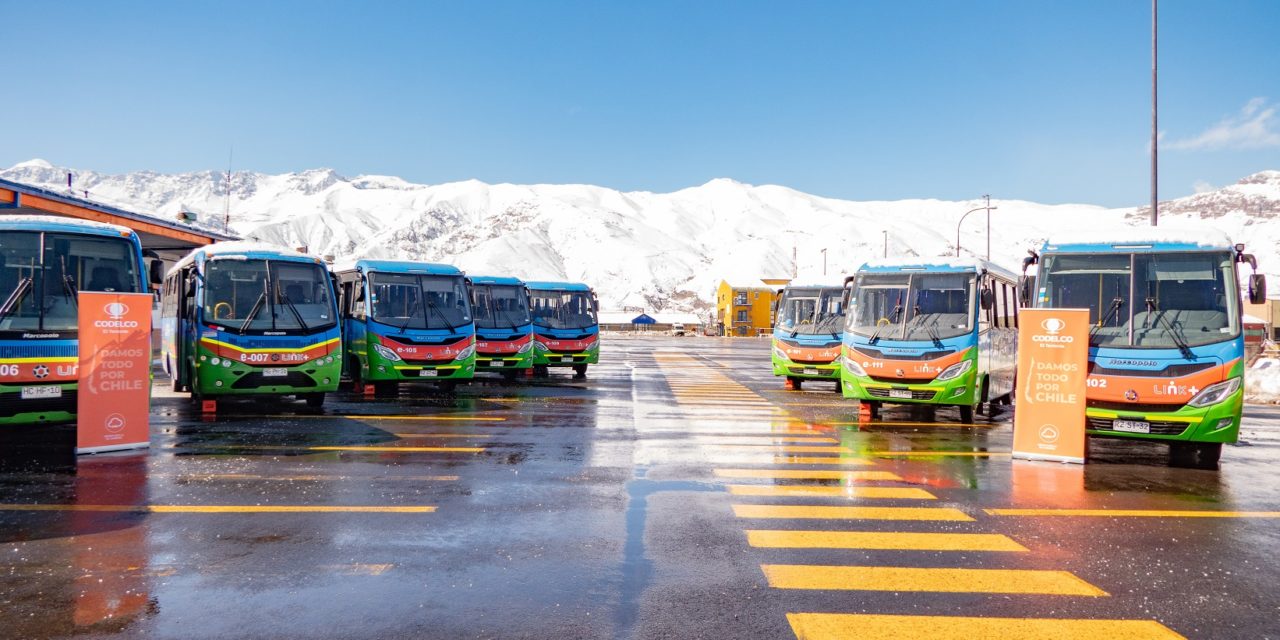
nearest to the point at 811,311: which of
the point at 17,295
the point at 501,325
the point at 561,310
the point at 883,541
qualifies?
the point at 561,310

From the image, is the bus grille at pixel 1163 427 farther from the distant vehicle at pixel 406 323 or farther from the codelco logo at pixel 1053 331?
the distant vehicle at pixel 406 323

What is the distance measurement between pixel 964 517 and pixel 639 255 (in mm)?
189660

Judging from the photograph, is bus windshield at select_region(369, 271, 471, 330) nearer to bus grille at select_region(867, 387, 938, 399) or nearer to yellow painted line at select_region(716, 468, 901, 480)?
bus grille at select_region(867, 387, 938, 399)

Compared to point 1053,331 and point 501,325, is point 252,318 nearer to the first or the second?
point 501,325

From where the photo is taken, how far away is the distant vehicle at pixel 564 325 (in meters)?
23.2

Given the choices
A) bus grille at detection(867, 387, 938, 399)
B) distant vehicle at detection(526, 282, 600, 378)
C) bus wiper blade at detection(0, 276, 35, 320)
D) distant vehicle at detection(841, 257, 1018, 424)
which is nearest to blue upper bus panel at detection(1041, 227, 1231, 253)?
distant vehicle at detection(841, 257, 1018, 424)

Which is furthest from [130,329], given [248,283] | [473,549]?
[473,549]

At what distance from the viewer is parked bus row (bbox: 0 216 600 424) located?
402 inches

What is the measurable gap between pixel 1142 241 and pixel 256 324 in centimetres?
1303

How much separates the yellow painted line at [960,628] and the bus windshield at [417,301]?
13392 mm

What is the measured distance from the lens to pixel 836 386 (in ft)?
68.3

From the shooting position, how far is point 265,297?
1381cm

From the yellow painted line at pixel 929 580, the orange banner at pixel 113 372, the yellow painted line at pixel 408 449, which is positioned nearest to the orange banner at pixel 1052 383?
the yellow painted line at pixel 929 580

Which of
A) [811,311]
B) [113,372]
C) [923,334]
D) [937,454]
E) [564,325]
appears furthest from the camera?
[564,325]
